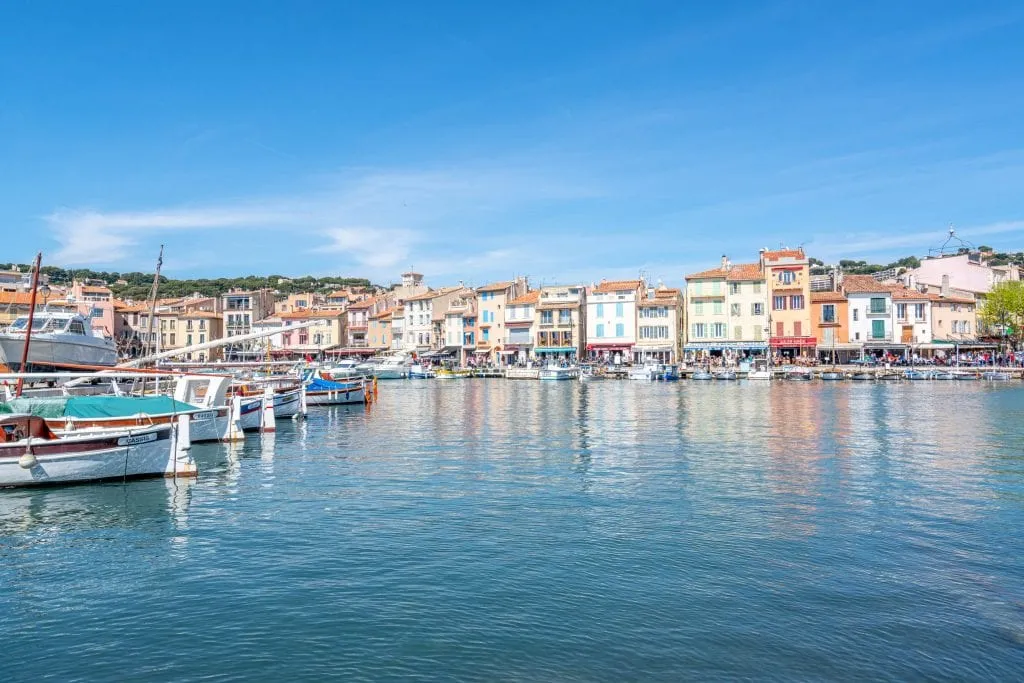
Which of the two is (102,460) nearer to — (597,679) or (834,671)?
(597,679)

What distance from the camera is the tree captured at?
8456 cm

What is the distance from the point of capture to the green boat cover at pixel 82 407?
84.9ft

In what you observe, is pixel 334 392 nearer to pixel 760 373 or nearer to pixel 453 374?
pixel 453 374

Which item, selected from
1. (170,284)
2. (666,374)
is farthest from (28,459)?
(170,284)

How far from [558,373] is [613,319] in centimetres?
1474

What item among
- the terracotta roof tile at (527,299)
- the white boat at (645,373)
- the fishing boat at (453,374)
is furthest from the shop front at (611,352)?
the fishing boat at (453,374)

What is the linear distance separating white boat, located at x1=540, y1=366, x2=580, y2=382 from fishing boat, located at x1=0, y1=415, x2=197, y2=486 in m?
65.5

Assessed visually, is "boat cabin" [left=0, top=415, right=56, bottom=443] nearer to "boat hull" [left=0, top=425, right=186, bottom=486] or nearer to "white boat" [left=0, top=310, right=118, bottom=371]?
"boat hull" [left=0, top=425, right=186, bottom=486]

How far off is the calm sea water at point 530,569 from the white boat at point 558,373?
59.2m

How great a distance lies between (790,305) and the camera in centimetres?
9038

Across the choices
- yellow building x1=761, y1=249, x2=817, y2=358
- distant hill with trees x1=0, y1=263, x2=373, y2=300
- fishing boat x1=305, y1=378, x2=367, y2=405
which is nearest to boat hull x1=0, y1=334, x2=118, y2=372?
fishing boat x1=305, y1=378, x2=367, y2=405

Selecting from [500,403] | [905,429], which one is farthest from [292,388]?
[905,429]

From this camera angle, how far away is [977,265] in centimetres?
10031

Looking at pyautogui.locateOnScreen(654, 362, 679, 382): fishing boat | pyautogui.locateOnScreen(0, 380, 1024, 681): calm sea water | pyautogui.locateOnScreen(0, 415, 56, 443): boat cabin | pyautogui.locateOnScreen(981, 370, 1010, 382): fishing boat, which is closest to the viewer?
pyautogui.locateOnScreen(0, 380, 1024, 681): calm sea water
